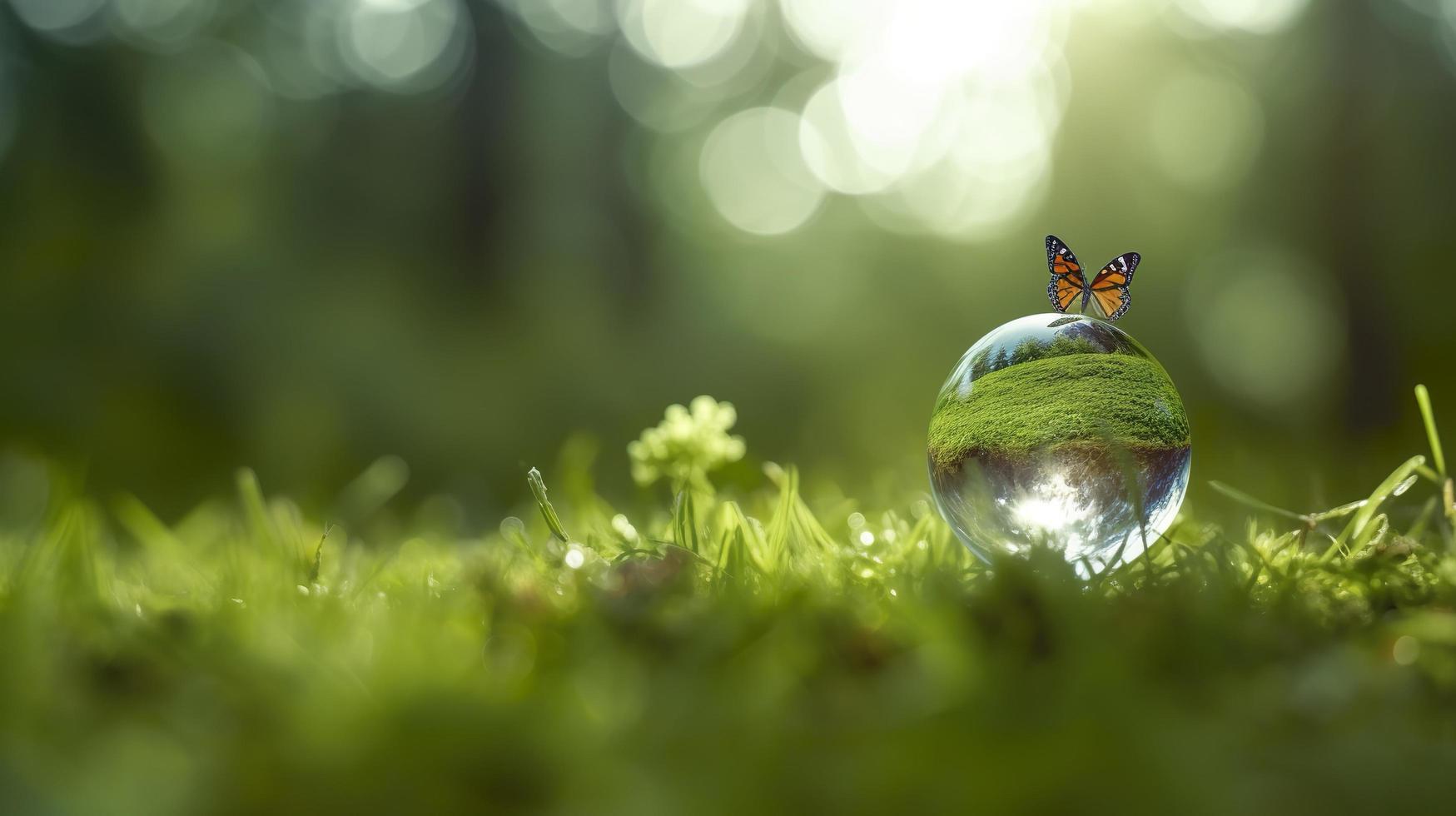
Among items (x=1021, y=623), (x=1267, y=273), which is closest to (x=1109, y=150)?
(x=1267, y=273)

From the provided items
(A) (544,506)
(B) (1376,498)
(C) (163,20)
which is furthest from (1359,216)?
(C) (163,20)

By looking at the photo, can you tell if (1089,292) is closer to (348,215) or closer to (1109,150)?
(348,215)

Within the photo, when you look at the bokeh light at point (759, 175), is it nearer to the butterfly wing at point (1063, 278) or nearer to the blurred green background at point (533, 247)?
the blurred green background at point (533, 247)

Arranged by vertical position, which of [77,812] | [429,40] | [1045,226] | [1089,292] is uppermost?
[429,40]

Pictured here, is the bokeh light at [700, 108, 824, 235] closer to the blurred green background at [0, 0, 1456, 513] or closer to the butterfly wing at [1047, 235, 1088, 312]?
the blurred green background at [0, 0, 1456, 513]

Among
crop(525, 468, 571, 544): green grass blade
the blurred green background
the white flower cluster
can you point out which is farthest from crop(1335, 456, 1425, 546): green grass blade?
the blurred green background

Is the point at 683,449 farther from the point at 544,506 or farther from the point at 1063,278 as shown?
the point at 1063,278
